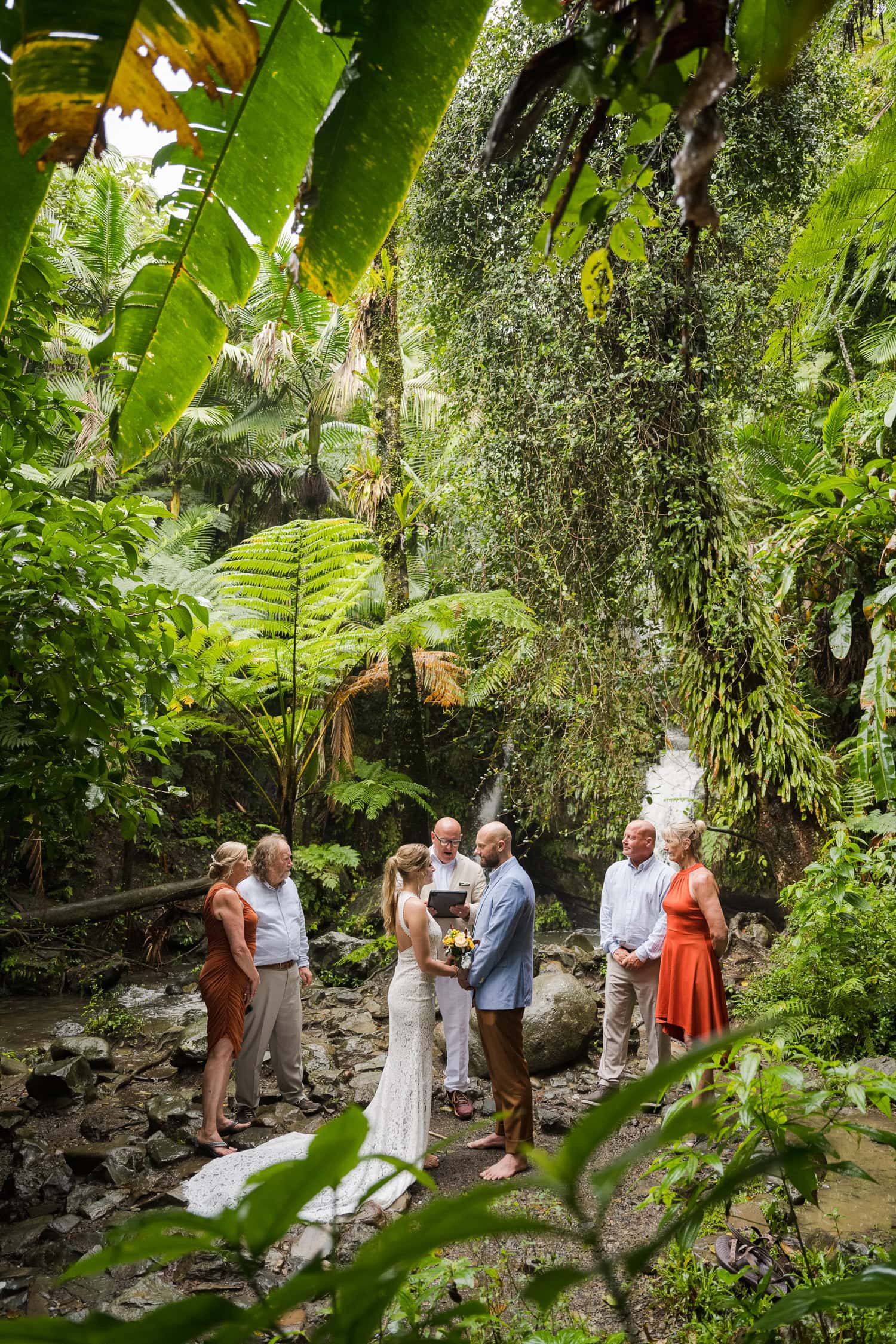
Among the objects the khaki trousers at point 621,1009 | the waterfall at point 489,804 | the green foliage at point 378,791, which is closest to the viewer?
the khaki trousers at point 621,1009

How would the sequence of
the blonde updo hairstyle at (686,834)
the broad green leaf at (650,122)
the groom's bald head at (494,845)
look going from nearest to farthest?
the broad green leaf at (650,122) < the groom's bald head at (494,845) < the blonde updo hairstyle at (686,834)

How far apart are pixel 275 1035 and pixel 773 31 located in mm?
5515

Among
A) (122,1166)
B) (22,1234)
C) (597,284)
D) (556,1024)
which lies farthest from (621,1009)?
(597,284)

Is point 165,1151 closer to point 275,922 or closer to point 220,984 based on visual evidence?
point 220,984

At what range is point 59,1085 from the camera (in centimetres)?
547

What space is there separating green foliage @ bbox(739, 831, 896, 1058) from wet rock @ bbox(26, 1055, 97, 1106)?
14.1 feet

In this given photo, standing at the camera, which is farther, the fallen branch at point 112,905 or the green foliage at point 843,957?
the fallen branch at point 112,905

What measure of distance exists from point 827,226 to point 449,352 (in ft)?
17.0

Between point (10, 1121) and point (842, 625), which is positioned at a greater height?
point (842, 625)

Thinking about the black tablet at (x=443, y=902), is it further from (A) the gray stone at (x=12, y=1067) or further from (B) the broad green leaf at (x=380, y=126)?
(B) the broad green leaf at (x=380, y=126)

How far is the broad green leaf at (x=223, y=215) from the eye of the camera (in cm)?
124

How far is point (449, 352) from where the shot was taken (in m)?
7.70

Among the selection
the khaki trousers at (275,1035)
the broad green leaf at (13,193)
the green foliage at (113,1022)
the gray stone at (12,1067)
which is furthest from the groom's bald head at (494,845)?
the green foliage at (113,1022)

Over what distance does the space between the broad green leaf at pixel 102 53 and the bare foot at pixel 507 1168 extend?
14.4 ft
